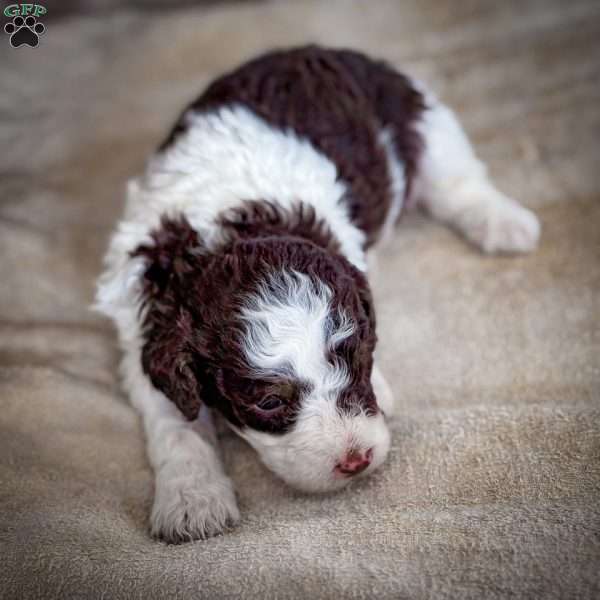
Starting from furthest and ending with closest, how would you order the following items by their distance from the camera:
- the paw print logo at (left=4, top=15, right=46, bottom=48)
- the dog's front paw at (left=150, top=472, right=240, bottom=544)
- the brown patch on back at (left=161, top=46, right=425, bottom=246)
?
the paw print logo at (left=4, top=15, right=46, bottom=48), the brown patch on back at (left=161, top=46, right=425, bottom=246), the dog's front paw at (left=150, top=472, right=240, bottom=544)

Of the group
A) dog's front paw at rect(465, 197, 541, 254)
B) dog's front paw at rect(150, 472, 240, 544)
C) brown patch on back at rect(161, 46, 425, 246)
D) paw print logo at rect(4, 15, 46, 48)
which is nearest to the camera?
dog's front paw at rect(150, 472, 240, 544)

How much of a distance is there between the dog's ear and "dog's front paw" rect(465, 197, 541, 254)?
5.10ft

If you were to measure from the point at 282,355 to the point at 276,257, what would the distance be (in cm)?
34

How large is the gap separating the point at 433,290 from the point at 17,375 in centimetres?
185

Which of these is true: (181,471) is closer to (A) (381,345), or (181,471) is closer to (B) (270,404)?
(B) (270,404)

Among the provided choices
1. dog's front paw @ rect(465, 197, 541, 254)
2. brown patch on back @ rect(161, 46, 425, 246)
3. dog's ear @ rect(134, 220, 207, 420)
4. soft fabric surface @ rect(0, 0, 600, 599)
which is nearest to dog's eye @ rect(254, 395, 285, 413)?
dog's ear @ rect(134, 220, 207, 420)

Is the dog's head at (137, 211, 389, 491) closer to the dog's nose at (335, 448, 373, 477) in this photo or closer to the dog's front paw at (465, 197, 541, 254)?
the dog's nose at (335, 448, 373, 477)

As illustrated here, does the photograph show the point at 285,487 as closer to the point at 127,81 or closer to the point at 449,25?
Answer: the point at 127,81

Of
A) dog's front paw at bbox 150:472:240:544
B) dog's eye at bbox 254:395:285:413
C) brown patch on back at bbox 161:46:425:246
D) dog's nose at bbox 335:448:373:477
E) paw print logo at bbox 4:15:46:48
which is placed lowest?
dog's front paw at bbox 150:472:240:544

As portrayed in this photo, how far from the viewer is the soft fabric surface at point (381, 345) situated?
199cm

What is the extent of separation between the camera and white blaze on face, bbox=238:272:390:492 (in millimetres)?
2127

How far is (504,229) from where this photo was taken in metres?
3.35

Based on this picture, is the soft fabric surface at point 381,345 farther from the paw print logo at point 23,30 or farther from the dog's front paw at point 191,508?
the paw print logo at point 23,30

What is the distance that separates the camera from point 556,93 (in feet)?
13.9
